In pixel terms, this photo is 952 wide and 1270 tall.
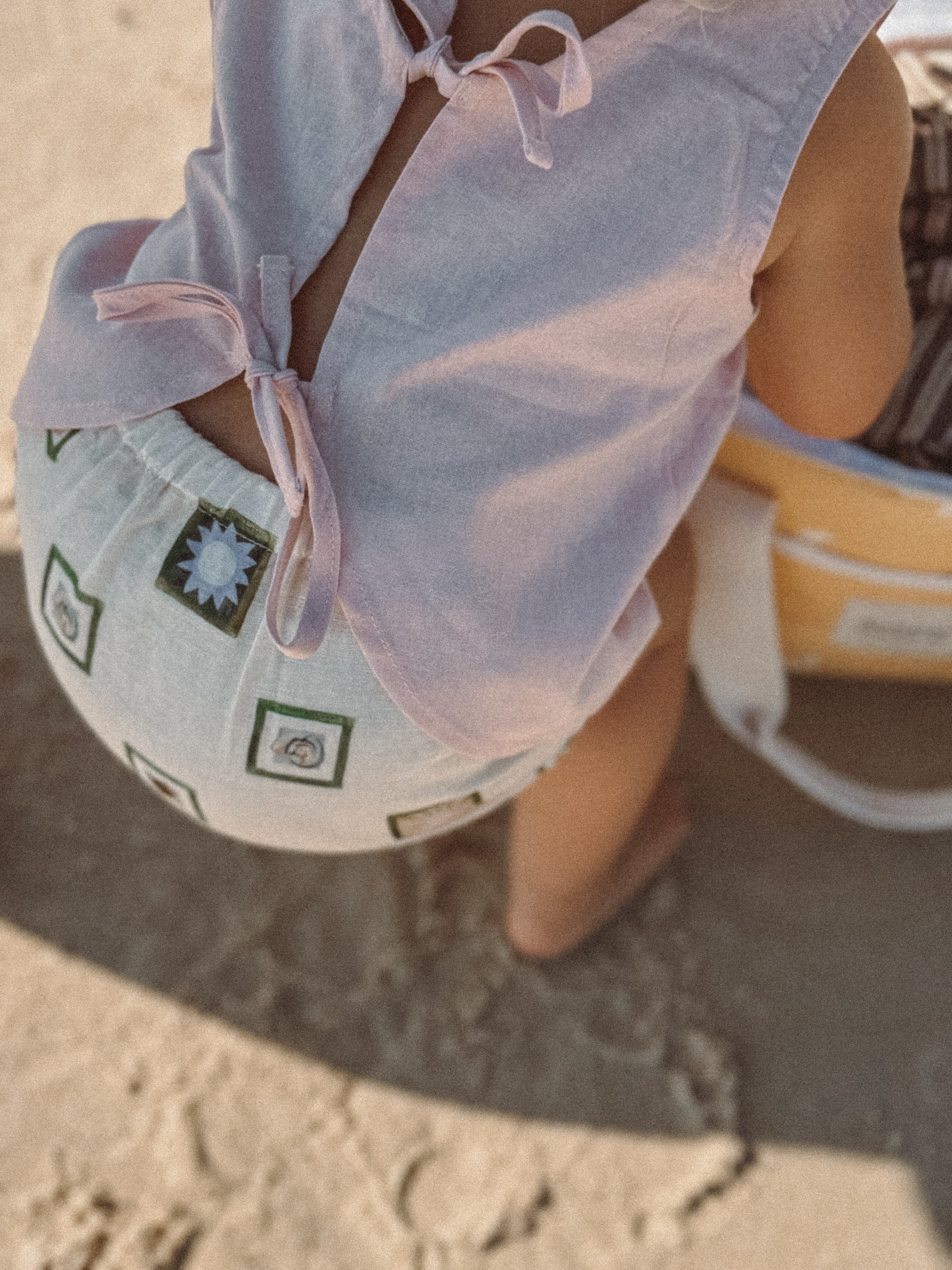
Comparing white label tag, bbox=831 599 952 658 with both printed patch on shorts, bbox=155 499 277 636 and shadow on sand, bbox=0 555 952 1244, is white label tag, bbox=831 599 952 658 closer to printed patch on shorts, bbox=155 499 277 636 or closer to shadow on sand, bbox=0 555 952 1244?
shadow on sand, bbox=0 555 952 1244

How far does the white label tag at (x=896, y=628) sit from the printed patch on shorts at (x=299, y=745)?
0.59 metres

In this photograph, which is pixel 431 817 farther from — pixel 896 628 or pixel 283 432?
pixel 896 628

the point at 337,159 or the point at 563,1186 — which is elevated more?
the point at 337,159

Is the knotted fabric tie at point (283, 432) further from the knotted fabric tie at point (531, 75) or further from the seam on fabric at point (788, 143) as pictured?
the seam on fabric at point (788, 143)

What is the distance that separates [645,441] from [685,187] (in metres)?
0.17

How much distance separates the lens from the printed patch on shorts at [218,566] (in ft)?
2.14

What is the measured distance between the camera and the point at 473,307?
0.60 meters

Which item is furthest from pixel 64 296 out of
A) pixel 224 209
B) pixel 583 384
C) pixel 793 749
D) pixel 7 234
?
pixel 7 234

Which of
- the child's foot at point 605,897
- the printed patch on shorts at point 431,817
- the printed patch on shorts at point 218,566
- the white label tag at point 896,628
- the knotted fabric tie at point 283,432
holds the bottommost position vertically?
the child's foot at point 605,897

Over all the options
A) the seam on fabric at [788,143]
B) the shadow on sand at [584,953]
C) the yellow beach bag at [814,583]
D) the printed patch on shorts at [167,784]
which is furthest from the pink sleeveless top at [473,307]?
the shadow on sand at [584,953]

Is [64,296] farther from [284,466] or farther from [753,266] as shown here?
[753,266]

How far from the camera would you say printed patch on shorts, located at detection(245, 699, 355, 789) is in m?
0.68

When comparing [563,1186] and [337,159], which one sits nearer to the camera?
[337,159]

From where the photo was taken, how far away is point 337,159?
61cm
